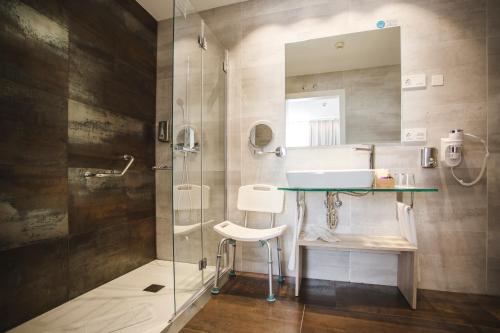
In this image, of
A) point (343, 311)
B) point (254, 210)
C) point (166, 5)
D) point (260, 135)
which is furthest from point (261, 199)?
point (166, 5)

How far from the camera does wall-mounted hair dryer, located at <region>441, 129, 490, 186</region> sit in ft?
5.80

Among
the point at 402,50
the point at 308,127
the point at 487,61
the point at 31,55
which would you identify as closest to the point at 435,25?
the point at 402,50

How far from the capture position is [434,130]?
6.25 feet

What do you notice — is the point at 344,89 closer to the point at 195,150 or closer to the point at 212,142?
the point at 212,142

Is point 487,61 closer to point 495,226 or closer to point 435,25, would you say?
point 435,25

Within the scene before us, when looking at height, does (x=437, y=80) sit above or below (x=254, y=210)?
above

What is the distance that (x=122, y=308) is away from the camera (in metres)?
1.66

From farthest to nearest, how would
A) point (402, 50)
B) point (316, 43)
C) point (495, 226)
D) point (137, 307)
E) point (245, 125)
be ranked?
point (245, 125), point (316, 43), point (402, 50), point (495, 226), point (137, 307)

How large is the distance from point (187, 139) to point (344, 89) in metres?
1.41

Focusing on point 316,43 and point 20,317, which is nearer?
point 20,317

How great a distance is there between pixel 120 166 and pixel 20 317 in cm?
123

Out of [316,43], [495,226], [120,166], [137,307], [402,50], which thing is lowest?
[137,307]

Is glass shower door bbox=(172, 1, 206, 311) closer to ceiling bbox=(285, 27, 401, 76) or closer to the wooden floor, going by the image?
the wooden floor

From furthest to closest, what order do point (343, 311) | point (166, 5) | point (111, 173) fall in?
point (166, 5)
point (111, 173)
point (343, 311)
